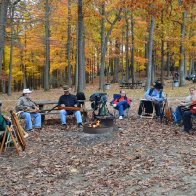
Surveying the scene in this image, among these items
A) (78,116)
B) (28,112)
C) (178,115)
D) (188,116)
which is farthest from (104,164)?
(178,115)

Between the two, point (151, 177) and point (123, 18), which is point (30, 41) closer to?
point (123, 18)

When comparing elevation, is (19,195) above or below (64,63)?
below

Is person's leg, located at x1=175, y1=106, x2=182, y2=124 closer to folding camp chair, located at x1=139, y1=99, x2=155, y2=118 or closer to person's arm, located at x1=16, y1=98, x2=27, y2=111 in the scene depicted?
folding camp chair, located at x1=139, y1=99, x2=155, y2=118

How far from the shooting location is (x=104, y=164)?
700 cm

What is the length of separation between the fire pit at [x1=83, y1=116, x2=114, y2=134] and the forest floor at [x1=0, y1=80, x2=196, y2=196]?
155 mm

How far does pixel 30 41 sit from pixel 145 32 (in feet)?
31.7

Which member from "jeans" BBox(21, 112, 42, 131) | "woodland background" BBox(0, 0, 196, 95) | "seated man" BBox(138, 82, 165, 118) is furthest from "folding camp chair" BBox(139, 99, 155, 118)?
"jeans" BBox(21, 112, 42, 131)

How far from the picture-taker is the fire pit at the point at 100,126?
9.12 m

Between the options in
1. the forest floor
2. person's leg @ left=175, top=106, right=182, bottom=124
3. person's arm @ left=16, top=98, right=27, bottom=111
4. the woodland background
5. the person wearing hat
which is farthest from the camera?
the woodland background

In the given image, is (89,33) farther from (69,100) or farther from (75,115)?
(75,115)

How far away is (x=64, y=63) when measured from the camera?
32.6 meters

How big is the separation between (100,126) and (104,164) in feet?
8.07

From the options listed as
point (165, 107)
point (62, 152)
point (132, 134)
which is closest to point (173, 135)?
point (132, 134)

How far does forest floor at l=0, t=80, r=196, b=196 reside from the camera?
18.7 feet
